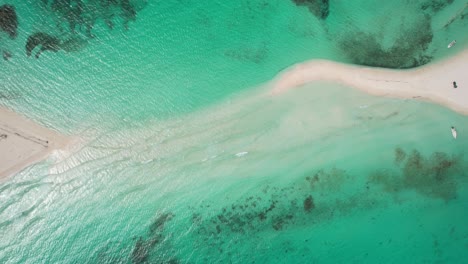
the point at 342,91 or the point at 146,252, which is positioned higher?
the point at 342,91

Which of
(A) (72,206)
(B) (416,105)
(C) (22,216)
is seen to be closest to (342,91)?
(B) (416,105)

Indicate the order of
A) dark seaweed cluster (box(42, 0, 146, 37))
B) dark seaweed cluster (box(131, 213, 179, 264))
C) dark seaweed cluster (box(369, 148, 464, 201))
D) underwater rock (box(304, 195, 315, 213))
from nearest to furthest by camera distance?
dark seaweed cluster (box(369, 148, 464, 201)) < underwater rock (box(304, 195, 315, 213)) < dark seaweed cluster (box(131, 213, 179, 264)) < dark seaweed cluster (box(42, 0, 146, 37))

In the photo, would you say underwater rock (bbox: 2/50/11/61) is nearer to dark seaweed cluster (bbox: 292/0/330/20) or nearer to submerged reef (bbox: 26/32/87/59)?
submerged reef (bbox: 26/32/87/59)

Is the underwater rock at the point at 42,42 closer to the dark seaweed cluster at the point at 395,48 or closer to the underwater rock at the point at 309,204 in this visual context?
the dark seaweed cluster at the point at 395,48

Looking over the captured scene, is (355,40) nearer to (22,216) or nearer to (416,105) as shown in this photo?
(416,105)

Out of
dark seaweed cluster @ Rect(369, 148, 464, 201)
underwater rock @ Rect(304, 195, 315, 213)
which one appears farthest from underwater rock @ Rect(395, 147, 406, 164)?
underwater rock @ Rect(304, 195, 315, 213)
